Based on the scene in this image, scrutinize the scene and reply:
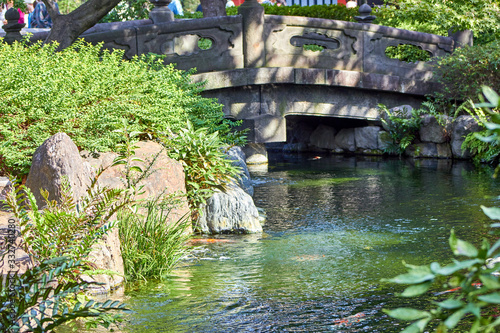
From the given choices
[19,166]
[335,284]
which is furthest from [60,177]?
[335,284]

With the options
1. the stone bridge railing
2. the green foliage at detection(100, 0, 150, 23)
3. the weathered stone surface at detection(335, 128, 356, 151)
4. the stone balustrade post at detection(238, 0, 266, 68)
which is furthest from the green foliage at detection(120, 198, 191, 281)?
the green foliage at detection(100, 0, 150, 23)

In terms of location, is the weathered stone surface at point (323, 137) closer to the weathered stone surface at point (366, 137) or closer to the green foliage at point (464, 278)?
the weathered stone surface at point (366, 137)

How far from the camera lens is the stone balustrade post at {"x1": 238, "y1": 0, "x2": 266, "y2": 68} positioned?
12828 mm

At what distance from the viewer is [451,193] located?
31.7 feet

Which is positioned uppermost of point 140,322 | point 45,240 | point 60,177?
point 60,177

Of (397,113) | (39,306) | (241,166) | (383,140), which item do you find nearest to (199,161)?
(241,166)

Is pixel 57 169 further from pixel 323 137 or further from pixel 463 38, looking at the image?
pixel 463 38

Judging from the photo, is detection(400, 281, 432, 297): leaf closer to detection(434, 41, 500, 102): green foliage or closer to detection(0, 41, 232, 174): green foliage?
detection(0, 41, 232, 174): green foliage

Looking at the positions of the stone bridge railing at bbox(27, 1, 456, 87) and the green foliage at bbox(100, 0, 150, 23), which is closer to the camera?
the stone bridge railing at bbox(27, 1, 456, 87)

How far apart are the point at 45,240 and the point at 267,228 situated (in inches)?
160

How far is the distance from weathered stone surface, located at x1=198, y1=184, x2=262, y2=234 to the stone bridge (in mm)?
5841

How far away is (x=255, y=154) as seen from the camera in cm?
1413

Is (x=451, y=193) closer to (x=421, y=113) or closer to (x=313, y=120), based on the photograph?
(x=421, y=113)

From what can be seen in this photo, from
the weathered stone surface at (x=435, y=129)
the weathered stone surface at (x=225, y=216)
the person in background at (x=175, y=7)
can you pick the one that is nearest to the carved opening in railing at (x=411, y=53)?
the weathered stone surface at (x=435, y=129)
